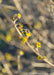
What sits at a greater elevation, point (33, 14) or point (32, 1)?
point (32, 1)

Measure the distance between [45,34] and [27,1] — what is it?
2.96ft

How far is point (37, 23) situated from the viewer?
270 centimetres

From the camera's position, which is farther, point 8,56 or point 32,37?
point 8,56

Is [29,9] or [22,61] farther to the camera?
[29,9]

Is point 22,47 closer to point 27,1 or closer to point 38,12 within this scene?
point 38,12

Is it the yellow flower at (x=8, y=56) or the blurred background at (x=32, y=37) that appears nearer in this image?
the blurred background at (x=32, y=37)

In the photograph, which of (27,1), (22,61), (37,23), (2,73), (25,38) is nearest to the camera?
(25,38)

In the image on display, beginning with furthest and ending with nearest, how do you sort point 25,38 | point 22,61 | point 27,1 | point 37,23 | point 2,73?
point 27,1 < point 37,23 < point 22,61 < point 2,73 < point 25,38

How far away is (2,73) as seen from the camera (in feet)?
7.70

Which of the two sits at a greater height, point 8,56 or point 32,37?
point 32,37

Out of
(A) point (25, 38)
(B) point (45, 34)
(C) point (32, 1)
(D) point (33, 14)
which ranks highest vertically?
(C) point (32, 1)

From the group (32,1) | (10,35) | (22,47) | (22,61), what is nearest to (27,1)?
(32,1)

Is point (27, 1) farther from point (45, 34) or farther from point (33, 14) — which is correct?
point (45, 34)

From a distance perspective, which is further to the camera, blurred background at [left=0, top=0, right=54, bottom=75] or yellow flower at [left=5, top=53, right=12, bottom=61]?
yellow flower at [left=5, top=53, right=12, bottom=61]
